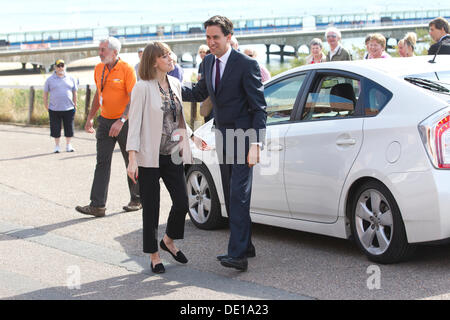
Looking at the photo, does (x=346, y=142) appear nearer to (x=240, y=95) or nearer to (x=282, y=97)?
(x=240, y=95)

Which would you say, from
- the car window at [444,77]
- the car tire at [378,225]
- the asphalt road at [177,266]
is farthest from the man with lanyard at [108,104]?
the car window at [444,77]

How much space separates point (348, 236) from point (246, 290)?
1.23 meters

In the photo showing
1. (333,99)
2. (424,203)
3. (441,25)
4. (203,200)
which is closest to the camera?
(424,203)

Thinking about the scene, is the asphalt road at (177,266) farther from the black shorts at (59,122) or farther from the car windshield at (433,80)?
the black shorts at (59,122)

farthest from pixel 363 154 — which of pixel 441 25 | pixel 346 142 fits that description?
pixel 441 25

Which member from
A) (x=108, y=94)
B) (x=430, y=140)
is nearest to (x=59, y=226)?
(x=108, y=94)

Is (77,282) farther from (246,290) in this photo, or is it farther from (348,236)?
(348,236)

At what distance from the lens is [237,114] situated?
21.6ft

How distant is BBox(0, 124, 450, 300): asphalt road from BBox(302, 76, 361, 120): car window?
1193 millimetres

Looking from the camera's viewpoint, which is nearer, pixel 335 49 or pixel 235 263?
pixel 235 263

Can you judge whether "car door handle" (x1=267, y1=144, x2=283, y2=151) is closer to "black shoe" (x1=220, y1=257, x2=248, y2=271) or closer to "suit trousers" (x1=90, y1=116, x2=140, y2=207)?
"black shoe" (x1=220, y1=257, x2=248, y2=271)

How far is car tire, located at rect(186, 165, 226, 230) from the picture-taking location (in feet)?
26.9

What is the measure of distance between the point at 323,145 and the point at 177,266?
1.59 m

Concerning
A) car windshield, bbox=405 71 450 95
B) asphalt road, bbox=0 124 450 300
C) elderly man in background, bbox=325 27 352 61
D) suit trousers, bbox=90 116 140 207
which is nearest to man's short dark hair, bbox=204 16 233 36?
car windshield, bbox=405 71 450 95
